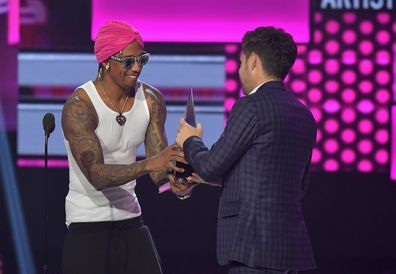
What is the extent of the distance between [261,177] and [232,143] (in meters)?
0.15

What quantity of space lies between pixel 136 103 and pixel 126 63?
196 mm

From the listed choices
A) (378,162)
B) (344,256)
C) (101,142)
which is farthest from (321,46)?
(101,142)

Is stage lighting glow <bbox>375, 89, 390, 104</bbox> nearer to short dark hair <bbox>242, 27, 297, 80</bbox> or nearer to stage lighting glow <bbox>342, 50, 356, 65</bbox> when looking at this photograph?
stage lighting glow <bbox>342, 50, 356, 65</bbox>

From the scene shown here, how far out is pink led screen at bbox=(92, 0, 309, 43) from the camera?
661 cm

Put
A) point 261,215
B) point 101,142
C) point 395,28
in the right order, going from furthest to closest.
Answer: point 395,28, point 101,142, point 261,215

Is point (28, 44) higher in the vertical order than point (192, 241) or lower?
higher

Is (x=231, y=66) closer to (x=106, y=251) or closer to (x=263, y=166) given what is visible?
(x=106, y=251)

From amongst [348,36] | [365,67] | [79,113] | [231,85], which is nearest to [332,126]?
[365,67]

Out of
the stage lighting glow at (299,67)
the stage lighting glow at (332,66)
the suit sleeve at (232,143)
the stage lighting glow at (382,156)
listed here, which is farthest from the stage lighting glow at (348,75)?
the suit sleeve at (232,143)

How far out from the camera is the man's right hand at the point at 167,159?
11.7 ft

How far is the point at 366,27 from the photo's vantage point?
668 cm

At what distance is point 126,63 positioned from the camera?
12.5ft

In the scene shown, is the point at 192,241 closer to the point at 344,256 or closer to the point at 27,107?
the point at 344,256

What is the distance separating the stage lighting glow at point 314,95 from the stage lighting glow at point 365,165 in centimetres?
55
